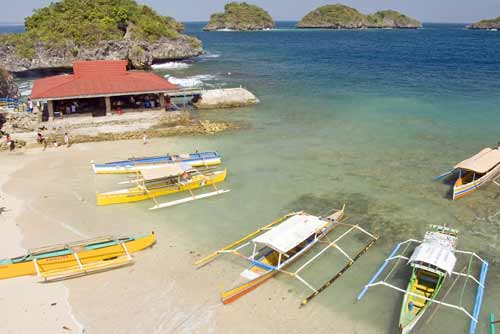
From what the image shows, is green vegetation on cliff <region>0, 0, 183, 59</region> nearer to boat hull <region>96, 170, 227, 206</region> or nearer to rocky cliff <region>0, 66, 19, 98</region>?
rocky cliff <region>0, 66, 19, 98</region>

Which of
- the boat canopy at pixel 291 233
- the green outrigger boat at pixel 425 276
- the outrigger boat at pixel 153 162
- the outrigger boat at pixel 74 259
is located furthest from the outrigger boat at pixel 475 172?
the outrigger boat at pixel 74 259

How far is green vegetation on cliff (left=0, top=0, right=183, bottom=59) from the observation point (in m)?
64.4

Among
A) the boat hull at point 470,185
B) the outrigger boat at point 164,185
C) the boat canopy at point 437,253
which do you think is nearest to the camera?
Result: the boat canopy at point 437,253

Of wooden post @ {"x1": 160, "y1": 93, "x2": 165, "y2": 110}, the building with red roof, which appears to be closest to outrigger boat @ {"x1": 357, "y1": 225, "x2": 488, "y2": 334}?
the building with red roof

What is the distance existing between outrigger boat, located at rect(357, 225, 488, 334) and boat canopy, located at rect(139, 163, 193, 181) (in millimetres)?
12125

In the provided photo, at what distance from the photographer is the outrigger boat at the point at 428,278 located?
42.8 feet

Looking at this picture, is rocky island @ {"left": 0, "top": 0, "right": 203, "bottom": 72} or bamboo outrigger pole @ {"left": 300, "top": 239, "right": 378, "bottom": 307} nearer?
bamboo outrigger pole @ {"left": 300, "top": 239, "right": 378, "bottom": 307}

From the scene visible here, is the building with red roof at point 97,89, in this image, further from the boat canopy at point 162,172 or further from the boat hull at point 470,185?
the boat hull at point 470,185

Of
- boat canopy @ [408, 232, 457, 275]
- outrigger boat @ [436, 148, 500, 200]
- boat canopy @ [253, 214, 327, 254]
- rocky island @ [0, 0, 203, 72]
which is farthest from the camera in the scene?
rocky island @ [0, 0, 203, 72]

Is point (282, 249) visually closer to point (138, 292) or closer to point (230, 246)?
point (230, 246)

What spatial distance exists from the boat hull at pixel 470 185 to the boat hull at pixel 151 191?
44.8 ft

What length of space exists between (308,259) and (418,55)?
279ft

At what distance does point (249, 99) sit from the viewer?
4325 cm

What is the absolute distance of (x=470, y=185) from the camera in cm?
2238
